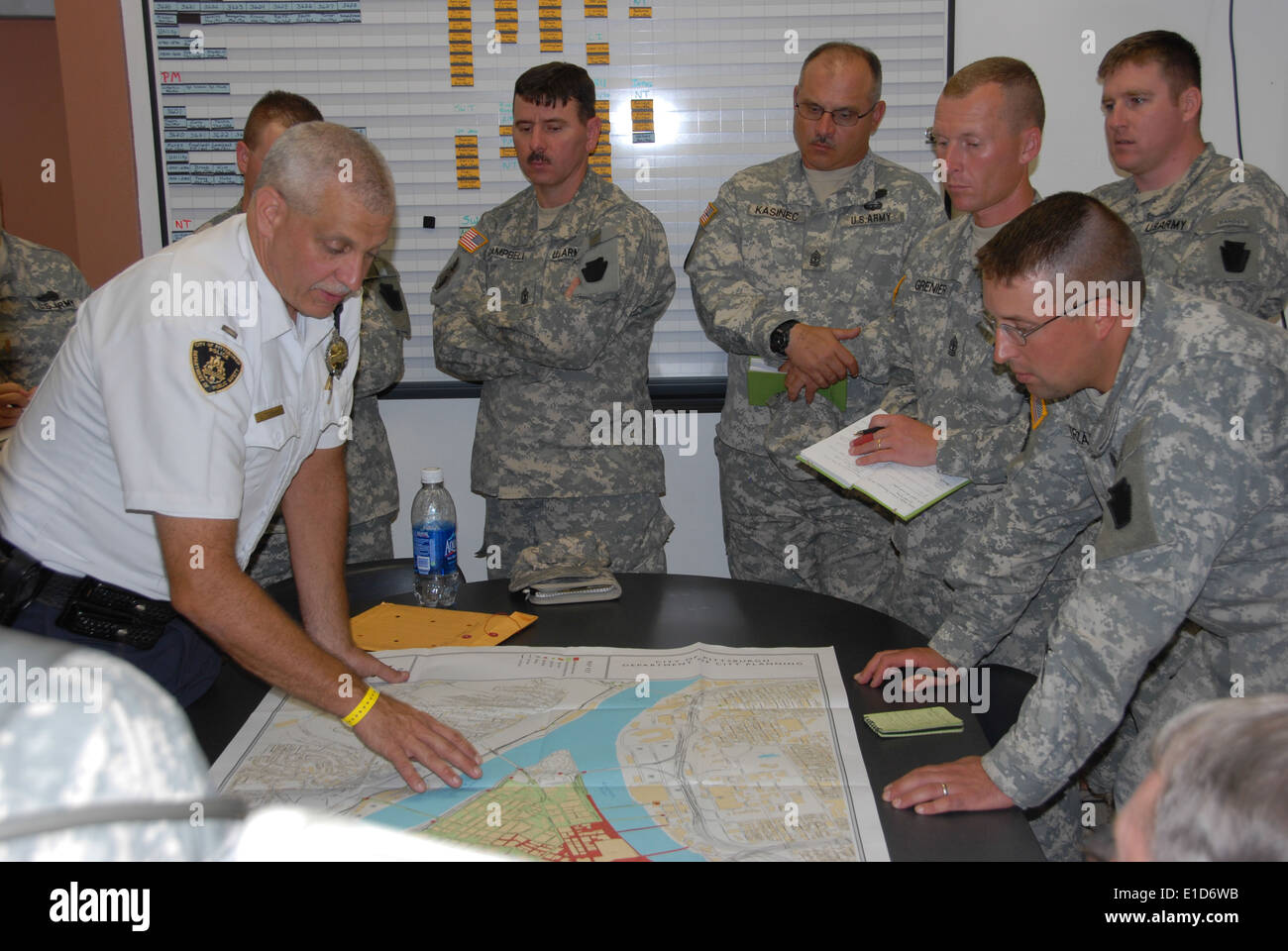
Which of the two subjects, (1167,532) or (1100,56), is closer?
(1167,532)

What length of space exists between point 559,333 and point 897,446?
3.70 ft

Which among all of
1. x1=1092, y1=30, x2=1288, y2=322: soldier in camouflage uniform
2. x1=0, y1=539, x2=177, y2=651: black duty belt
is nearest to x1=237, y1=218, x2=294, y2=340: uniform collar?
x1=0, y1=539, x2=177, y2=651: black duty belt

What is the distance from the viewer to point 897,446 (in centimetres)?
223

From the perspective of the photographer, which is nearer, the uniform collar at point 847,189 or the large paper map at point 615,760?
the large paper map at point 615,760

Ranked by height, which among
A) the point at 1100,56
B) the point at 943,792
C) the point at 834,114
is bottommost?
the point at 943,792

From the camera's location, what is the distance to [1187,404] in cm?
150

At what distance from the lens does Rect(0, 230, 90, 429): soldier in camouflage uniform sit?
3170 millimetres

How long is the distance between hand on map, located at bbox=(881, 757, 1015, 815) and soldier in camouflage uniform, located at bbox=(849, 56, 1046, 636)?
47.8 inches

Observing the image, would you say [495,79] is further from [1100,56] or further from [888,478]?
[888,478]

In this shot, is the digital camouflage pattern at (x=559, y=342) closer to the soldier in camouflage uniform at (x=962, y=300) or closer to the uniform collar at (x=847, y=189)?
the uniform collar at (x=847, y=189)

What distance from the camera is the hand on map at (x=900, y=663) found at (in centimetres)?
166

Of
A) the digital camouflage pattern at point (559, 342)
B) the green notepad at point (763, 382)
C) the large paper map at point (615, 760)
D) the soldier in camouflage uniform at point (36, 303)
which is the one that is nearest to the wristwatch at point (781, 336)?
the green notepad at point (763, 382)

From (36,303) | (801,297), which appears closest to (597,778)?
(801,297)

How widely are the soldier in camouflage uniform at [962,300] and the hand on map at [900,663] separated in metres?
0.81
